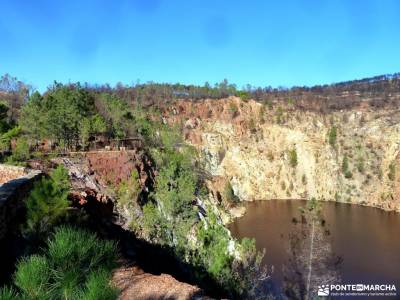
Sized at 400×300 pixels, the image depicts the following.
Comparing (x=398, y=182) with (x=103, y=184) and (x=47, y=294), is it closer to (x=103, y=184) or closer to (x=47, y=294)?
(x=103, y=184)

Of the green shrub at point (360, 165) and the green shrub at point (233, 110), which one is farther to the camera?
the green shrub at point (233, 110)

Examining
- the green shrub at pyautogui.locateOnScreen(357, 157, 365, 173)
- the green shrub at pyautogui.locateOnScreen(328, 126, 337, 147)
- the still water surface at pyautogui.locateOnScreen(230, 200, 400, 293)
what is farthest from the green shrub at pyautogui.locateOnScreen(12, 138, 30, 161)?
the green shrub at pyautogui.locateOnScreen(357, 157, 365, 173)

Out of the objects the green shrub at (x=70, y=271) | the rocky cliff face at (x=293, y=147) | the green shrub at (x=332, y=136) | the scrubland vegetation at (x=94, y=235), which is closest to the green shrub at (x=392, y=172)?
the rocky cliff face at (x=293, y=147)

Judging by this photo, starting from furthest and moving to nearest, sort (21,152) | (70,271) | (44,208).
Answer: (21,152)
(44,208)
(70,271)

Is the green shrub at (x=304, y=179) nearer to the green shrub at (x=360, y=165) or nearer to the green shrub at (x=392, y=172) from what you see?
the green shrub at (x=360, y=165)

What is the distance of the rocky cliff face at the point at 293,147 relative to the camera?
71.1 metres

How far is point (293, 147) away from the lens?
75.7m

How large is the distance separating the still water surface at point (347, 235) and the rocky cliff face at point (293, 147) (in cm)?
469

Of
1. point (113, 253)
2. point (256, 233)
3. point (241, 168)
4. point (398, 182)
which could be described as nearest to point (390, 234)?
point (256, 233)

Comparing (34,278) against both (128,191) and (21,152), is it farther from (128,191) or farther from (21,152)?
(21,152)

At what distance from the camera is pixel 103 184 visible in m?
30.3

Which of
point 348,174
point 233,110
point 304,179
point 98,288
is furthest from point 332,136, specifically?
point 98,288

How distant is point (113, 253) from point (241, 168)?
232 ft

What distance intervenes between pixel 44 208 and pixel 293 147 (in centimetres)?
6895
